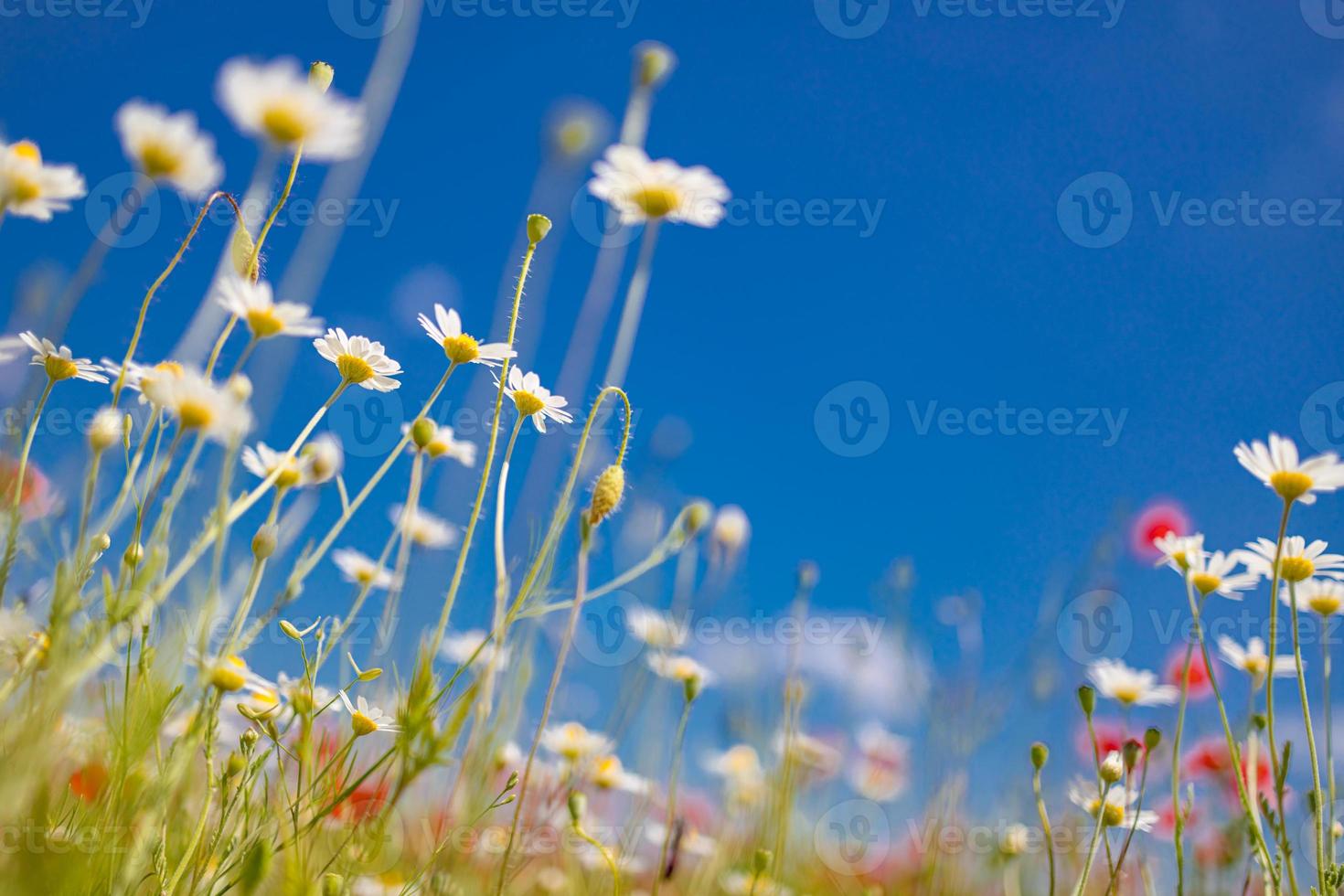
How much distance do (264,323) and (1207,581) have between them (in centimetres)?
140

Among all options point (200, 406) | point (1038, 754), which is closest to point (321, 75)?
point (200, 406)

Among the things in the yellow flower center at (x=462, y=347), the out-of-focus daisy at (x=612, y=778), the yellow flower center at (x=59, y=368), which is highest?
the yellow flower center at (x=462, y=347)

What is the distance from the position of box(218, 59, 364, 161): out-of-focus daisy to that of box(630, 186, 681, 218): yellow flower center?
14.7 inches

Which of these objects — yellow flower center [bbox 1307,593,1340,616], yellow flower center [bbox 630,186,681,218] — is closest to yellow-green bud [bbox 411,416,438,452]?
yellow flower center [bbox 630,186,681,218]

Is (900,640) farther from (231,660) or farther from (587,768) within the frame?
(231,660)

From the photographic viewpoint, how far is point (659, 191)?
1.12m

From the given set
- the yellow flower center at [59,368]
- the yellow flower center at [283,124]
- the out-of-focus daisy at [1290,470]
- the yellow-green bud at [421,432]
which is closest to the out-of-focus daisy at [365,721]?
the yellow-green bud at [421,432]

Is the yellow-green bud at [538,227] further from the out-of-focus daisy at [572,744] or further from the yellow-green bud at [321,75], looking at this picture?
the out-of-focus daisy at [572,744]

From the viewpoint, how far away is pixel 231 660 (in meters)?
1.05

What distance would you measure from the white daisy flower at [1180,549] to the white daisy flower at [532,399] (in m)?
0.90

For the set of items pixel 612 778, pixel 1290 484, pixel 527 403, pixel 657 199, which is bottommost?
pixel 612 778

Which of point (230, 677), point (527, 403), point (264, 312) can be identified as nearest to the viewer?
point (264, 312)

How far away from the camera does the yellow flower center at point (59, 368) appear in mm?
1080

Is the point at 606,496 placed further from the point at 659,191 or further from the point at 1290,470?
the point at 1290,470
